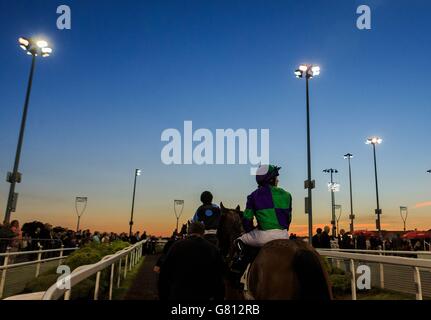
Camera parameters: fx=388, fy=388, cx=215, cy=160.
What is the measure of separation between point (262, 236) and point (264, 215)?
0.21 m

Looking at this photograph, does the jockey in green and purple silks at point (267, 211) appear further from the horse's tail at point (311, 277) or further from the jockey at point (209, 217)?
the jockey at point (209, 217)

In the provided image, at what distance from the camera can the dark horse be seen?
2.76m

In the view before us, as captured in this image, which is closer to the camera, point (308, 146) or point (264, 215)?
point (264, 215)

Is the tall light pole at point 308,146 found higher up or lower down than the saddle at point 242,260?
higher up

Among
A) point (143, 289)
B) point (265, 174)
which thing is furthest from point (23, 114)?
point (265, 174)

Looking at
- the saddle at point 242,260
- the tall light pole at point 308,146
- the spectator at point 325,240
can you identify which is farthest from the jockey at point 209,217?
the tall light pole at point 308,146

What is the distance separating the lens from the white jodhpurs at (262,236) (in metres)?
3.72

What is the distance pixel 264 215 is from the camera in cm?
382

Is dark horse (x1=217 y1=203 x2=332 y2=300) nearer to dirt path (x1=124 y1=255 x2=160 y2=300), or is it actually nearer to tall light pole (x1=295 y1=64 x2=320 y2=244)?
dirt path (x1=124 y1=255 x2=160 y2=300)

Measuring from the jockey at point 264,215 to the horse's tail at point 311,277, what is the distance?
2.66 feet

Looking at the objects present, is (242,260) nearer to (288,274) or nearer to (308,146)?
(288,274)
